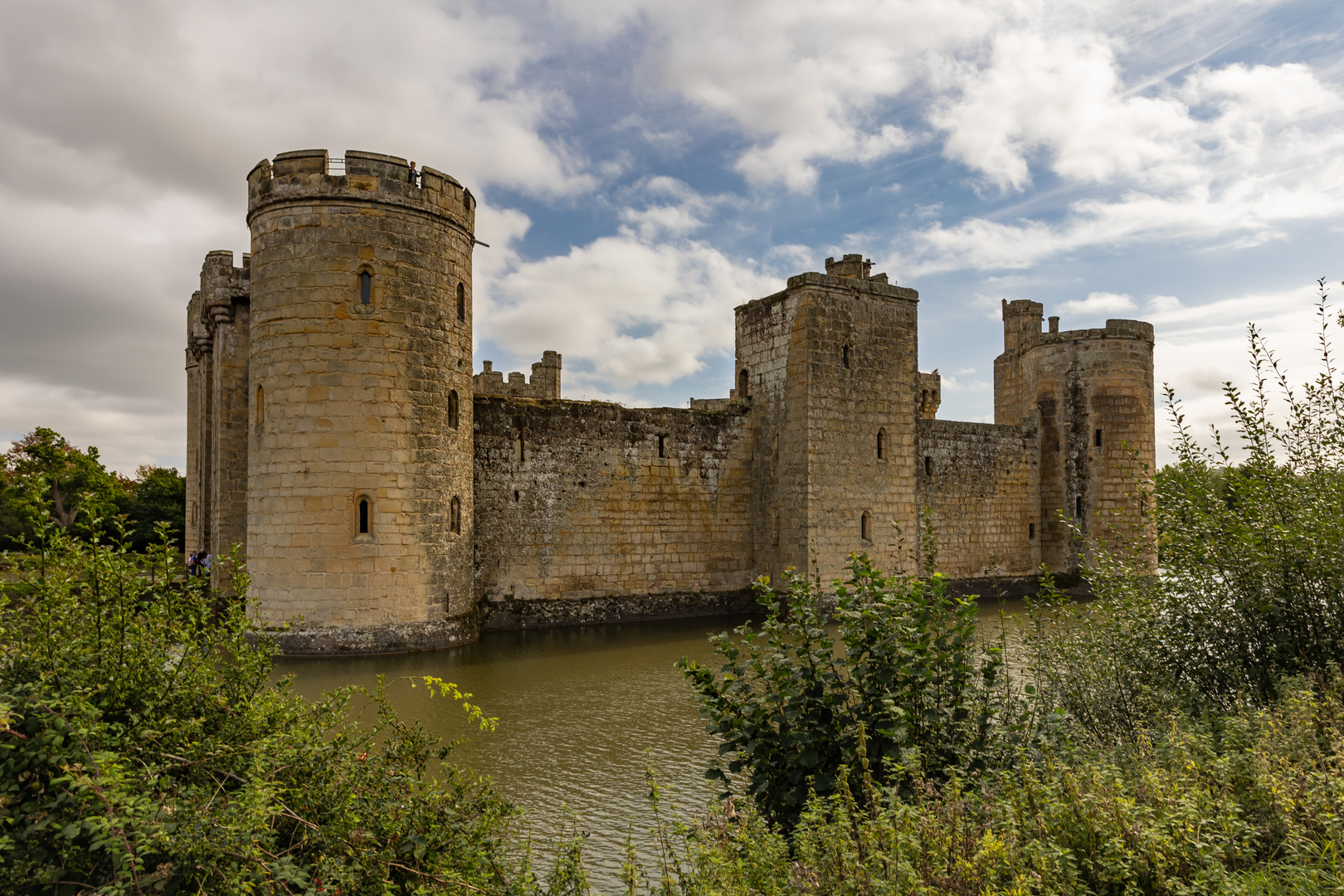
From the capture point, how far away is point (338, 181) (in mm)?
12555

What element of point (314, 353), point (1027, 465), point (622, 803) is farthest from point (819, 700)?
point (1027, 465)

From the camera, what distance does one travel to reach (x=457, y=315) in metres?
13.9

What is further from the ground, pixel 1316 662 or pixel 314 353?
pixel 314 353

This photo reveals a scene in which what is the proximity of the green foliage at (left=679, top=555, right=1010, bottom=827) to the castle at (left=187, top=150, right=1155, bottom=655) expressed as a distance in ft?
9.21

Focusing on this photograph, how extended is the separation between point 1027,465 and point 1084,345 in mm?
3520

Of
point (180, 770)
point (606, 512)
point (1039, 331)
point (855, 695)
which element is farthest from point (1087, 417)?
point (180, 770)

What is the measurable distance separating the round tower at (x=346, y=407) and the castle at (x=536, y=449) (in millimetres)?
38

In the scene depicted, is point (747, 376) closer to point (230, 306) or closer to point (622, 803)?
point (230, 306)

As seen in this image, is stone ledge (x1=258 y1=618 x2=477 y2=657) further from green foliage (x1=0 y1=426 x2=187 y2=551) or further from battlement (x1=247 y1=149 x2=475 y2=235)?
green foliage (x1=0 y1=426 x2=187 y2=551)

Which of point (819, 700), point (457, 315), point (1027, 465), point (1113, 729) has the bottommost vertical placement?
point (1113, 729)

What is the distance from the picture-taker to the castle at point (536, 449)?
1238cm

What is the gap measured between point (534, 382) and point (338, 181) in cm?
1365

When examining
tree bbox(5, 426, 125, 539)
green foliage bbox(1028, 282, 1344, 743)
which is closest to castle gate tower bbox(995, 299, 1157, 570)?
green foliage bbox(1028, 282, 1344, 743)

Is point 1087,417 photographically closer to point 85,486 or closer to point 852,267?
point 852,267
